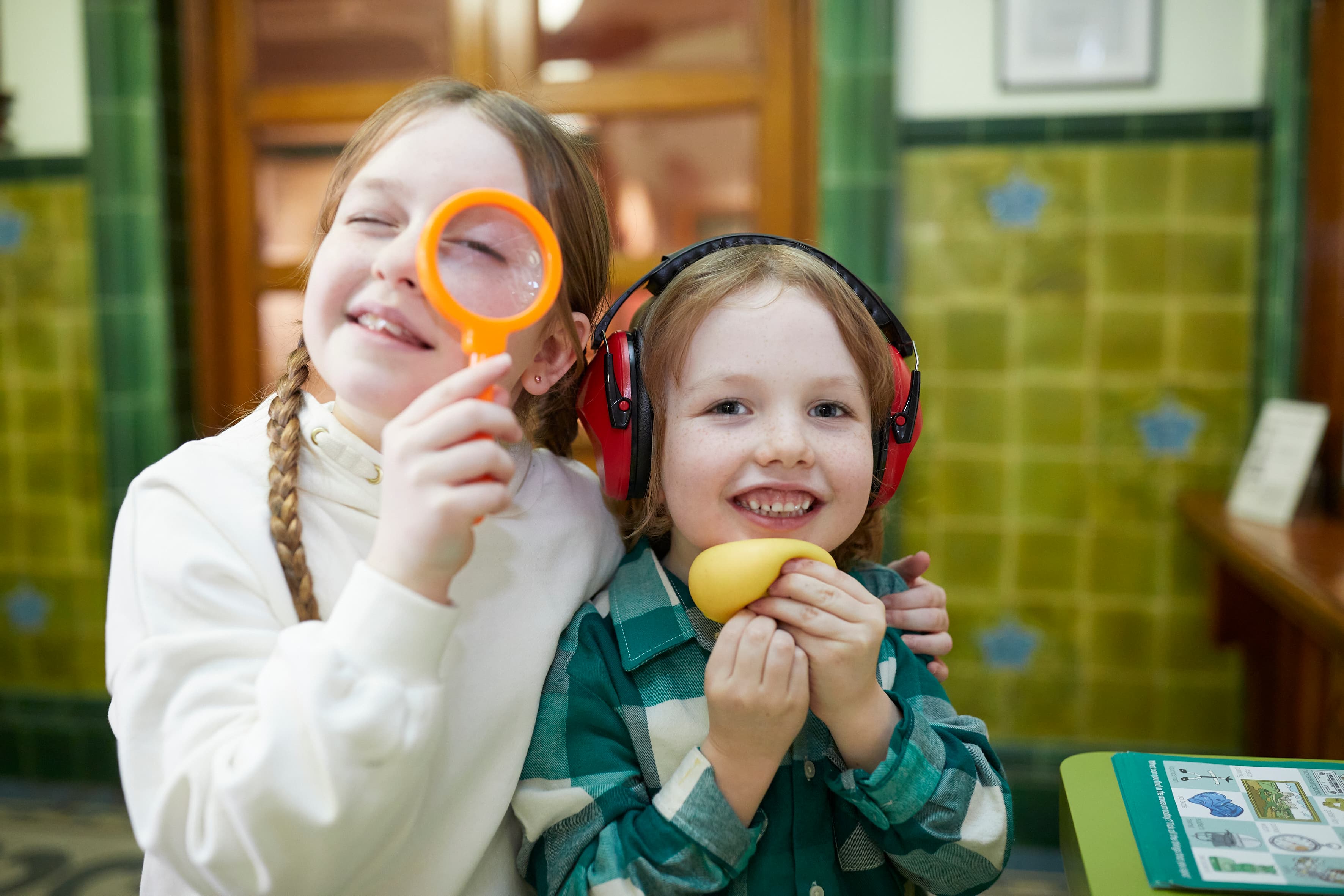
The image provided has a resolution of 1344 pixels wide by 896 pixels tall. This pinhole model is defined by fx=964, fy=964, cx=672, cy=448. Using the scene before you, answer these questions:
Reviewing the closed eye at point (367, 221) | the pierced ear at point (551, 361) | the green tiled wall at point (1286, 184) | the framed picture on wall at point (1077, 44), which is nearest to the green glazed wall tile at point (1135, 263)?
the green tiled wall at point (1286, 184)

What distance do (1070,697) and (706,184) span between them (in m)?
1.85

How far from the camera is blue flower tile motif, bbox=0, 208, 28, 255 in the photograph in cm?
300

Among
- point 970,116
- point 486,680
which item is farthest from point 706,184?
point 486,680

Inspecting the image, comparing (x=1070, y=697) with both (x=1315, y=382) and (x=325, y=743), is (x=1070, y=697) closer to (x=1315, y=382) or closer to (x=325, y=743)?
(x=1315, y=382)

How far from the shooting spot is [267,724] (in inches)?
30.1

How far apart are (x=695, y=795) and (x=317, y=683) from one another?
369mm

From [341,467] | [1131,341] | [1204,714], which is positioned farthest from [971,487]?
[341,467]

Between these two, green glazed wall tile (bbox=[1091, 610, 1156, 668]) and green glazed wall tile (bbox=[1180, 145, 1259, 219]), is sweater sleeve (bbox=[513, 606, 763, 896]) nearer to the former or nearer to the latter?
green glazed wall tile (bbox=[1091, 610, 1156, 668])

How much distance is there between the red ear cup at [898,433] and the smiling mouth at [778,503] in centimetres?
13

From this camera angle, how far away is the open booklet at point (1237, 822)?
30.3 inches

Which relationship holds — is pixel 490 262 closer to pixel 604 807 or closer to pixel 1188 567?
pixel 604 807

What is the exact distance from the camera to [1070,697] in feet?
9.06

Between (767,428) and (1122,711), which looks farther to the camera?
(1122,711)

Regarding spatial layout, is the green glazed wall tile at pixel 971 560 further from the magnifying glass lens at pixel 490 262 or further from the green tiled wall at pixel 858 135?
the magnifying glass lens at pixel 490 262
